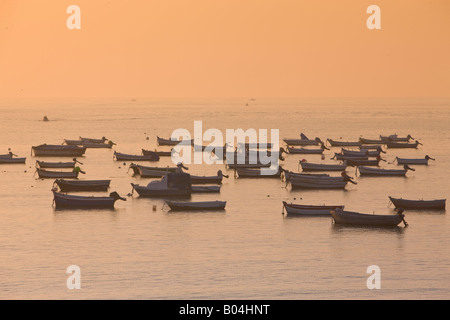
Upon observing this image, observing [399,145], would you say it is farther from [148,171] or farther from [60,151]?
[148,171]

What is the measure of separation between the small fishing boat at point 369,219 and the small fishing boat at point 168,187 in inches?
813

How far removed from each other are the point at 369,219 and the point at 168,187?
23.6 metres

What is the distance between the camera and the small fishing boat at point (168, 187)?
8056 centimetres

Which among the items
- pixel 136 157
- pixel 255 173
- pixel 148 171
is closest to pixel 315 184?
pixel 255 173

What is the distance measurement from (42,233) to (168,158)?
62.9m

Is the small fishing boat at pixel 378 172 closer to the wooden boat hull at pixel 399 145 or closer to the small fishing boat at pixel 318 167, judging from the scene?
the small fishing boat at pixel 318 167

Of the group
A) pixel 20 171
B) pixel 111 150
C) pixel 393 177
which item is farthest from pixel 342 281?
pixel 111 150

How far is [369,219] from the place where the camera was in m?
64.5

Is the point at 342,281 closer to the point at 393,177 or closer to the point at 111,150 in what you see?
the point at 393,177

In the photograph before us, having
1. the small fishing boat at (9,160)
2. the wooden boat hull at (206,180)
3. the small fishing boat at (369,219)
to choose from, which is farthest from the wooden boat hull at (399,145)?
the small fishing boat at (369,219)

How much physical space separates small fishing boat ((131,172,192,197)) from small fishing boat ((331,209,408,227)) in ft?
67.8

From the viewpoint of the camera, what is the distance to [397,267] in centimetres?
5250

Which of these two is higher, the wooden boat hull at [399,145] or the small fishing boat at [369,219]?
the small fishing boat at [369,219]
